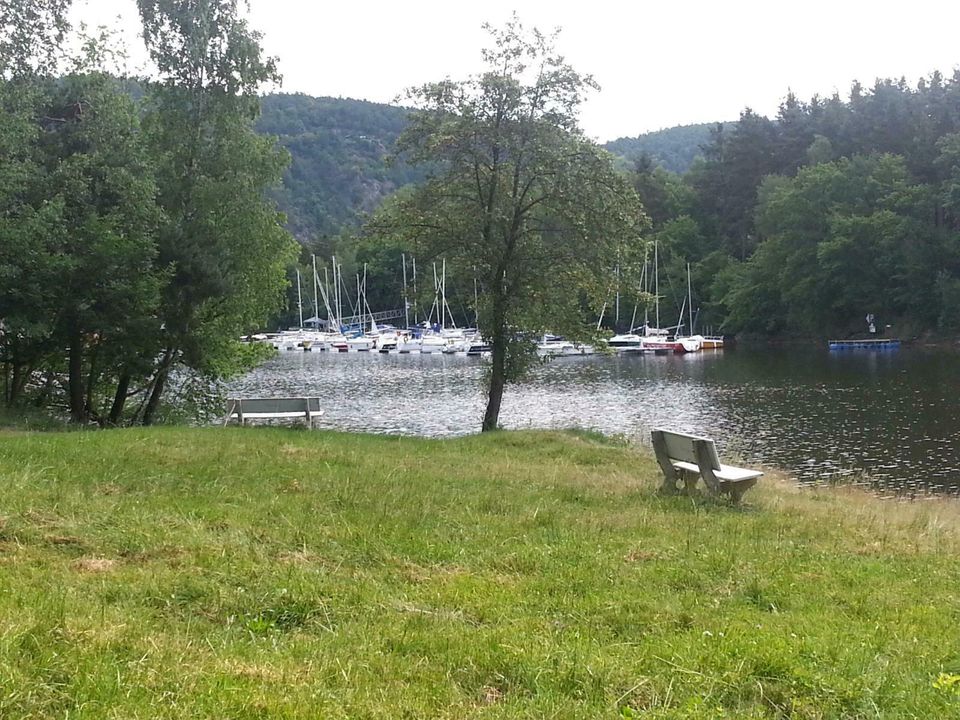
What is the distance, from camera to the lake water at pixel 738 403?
77.4 ft

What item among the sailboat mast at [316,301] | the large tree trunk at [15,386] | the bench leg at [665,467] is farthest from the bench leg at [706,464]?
the sailboat mast at [316,301]

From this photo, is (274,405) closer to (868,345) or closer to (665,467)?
(665,467)

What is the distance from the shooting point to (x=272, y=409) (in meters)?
22.0

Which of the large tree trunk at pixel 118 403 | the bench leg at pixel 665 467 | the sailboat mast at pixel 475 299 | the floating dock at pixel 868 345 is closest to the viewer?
the bench leg at pixel 665 467

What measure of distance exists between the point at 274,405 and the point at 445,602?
55.7 feet

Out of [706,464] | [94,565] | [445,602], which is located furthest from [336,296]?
[445,602]

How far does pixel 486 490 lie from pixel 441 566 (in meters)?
4.13

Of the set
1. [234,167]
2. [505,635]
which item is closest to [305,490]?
[505,635]

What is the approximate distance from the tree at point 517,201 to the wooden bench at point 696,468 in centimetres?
1068

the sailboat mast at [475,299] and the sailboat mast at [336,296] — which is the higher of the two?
the sailboat mast at [336,296]

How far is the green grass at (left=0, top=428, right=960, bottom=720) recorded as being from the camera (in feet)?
13.7

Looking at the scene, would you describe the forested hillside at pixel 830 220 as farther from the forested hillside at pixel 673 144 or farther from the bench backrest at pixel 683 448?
the forested hillside at pixel 673 144

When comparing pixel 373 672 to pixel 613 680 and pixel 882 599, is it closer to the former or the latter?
pixel 613 680

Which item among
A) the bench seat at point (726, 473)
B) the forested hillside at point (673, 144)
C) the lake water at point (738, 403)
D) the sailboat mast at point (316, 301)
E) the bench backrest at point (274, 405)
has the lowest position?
the lake water at point (738, 403)
